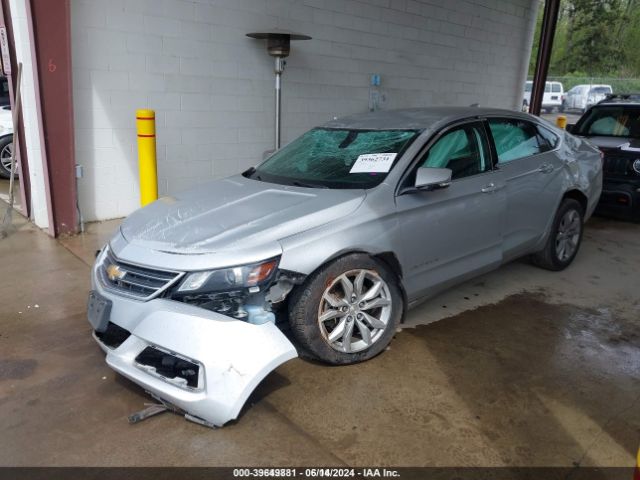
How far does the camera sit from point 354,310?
10.3 ft

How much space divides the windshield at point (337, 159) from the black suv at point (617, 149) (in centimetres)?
420

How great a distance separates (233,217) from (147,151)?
267 cm

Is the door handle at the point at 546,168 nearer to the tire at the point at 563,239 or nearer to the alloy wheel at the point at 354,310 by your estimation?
the tire at the point at 563,239

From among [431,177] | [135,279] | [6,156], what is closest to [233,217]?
[135,279]

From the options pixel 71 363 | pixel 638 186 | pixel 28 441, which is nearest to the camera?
pixel 28 441

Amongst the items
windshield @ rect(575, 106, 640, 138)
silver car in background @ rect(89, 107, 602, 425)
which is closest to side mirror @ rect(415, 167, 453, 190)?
silver car in background @ rect(89, 107, 602, 425)

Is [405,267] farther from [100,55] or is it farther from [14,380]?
[100,55]

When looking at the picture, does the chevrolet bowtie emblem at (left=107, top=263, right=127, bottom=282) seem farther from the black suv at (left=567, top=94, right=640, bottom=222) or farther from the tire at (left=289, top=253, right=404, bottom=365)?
the black suv at (left=567, top=94, right=640, bottom=222)

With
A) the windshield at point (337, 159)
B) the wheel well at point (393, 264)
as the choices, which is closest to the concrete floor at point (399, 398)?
the wheel well at point (393, 264)

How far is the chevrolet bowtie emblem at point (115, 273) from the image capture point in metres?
2.90

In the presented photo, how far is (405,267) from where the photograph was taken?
3426mm

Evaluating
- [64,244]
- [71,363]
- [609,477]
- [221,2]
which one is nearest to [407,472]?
[609,477]

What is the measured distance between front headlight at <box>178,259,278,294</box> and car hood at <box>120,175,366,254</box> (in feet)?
0.41

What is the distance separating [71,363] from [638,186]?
21.1ft
